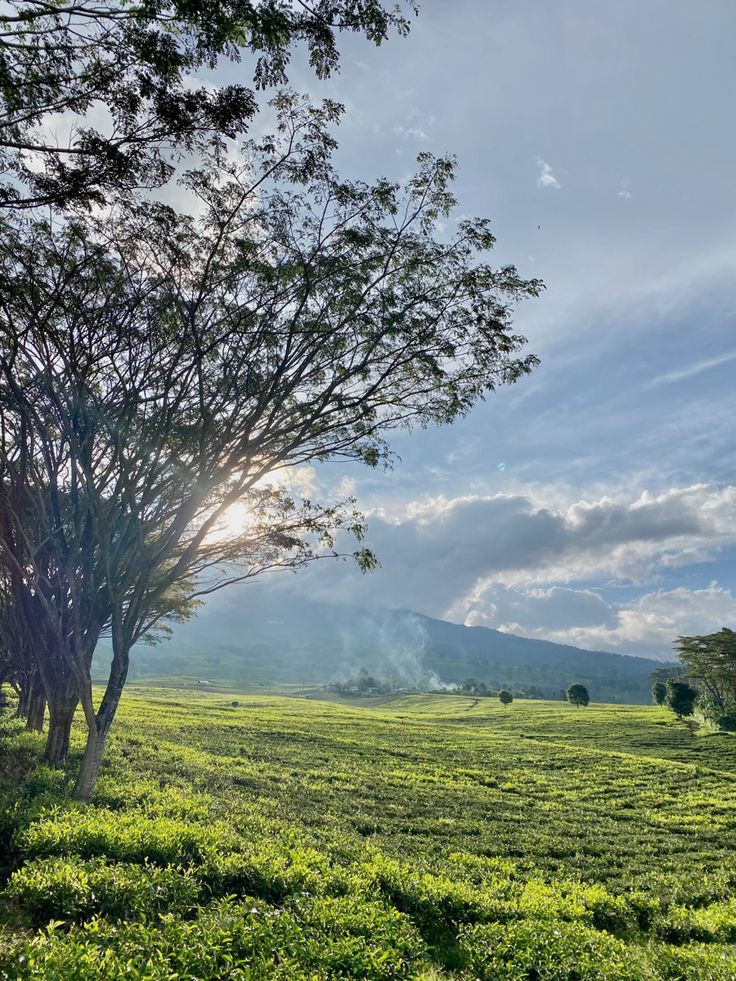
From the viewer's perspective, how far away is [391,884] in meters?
12.2

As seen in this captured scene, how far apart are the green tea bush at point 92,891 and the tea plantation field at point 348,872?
1.3 inches

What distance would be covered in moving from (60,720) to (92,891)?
1514 cm

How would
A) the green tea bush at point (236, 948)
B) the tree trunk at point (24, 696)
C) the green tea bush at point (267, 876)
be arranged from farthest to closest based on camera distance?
the tree trunk at point (24, 696) < the green tea bush at point (267, 876) < the green tea bush at point (236, 948)

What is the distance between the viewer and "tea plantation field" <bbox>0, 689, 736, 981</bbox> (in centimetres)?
804

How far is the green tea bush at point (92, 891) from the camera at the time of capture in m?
8.52

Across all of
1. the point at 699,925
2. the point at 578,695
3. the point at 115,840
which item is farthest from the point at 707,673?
the point at 115,840

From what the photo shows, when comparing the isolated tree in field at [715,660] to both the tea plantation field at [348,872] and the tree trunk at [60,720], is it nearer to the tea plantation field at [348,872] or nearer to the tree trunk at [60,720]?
the tea plantation field at [348,872]

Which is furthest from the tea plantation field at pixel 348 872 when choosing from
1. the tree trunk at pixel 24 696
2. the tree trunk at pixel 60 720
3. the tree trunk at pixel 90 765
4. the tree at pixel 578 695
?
the tree at pixel 578 695

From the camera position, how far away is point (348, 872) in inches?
494

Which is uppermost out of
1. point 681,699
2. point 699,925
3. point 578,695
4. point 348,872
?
point 348,872

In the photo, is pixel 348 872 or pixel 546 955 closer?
pixel 546 955

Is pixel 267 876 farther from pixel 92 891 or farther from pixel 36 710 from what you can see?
pixel 36 710

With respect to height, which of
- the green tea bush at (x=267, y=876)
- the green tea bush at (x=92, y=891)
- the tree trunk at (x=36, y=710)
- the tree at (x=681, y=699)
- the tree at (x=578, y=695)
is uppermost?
the green tea bush at (x=92, y=891)

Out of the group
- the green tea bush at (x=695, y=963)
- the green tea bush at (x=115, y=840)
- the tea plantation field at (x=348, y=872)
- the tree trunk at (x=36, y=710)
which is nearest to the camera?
the tea plantation field at (x=348, y=872)
